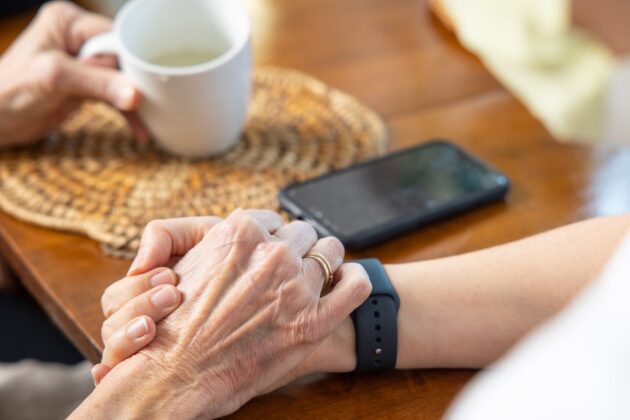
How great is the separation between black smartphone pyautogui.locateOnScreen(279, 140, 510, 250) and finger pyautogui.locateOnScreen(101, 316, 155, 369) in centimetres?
21

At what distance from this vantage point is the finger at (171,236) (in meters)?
0.66

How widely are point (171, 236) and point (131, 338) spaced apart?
10 cm

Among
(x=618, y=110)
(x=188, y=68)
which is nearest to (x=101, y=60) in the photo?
(x=188, y=68)

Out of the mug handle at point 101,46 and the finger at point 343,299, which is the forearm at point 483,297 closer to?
the finger at point 343,299

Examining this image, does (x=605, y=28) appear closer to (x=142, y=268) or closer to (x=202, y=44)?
(x=142, y=268)

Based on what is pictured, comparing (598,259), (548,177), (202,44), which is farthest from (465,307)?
(202,44)

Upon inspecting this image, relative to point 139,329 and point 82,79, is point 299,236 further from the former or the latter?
point 82,79

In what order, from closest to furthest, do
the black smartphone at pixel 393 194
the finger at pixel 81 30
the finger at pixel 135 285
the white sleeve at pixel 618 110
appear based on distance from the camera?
the white sleeve at pixel 618 110 < the finger at pixel 135 285 < the black smartphone at pixel 393 194 < the finger at pixel 81 30

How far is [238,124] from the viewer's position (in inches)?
35.5

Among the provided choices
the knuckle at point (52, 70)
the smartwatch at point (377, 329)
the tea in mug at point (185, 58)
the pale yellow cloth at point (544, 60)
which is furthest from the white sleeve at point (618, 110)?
the knuckle at point (52, 70)

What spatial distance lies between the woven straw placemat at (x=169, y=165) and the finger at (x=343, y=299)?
0.20 m

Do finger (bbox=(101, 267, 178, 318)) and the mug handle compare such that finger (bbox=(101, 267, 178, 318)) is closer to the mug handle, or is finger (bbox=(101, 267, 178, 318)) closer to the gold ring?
the gold ring

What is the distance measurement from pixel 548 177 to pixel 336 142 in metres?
0.24

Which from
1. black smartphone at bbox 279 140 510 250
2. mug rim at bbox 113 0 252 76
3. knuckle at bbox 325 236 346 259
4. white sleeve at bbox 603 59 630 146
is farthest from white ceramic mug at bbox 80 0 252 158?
white sleeve at bbox 603 59 630 146
